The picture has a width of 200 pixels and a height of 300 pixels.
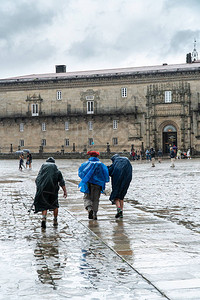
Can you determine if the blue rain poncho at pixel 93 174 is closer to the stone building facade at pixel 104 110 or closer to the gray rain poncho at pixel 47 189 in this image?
the gray rain poncho at pixel 47 189

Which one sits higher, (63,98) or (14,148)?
(63,98)

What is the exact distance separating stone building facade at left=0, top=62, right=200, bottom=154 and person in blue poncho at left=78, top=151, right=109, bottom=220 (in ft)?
150

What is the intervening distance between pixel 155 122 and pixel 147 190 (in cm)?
4070

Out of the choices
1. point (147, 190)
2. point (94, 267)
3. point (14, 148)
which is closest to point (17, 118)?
point (14, 148)

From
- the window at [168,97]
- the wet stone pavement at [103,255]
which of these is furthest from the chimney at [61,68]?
the wet stone pavement at [103,255]

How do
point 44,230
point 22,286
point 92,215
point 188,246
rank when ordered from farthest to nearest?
1. point 92,215
2. point 44,230
3. point 188,246
4. point 22,286

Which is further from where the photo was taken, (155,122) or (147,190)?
(155,122)

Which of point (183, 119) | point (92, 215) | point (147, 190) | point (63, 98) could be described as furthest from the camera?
point (63, 98)

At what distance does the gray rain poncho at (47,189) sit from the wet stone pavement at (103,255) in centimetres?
46

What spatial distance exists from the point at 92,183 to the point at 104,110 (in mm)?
48313

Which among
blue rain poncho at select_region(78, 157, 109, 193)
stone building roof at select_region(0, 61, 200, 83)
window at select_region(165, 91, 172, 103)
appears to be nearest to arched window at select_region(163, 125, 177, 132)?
window at select_region(165, 91, 172, 103)

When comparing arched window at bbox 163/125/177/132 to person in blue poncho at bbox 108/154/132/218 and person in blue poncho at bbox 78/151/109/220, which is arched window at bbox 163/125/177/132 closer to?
person in blue poncho at bbox 108/154/132/218

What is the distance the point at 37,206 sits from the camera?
8.70 m

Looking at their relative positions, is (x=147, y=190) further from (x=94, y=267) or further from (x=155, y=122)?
(x=155, y=122)
